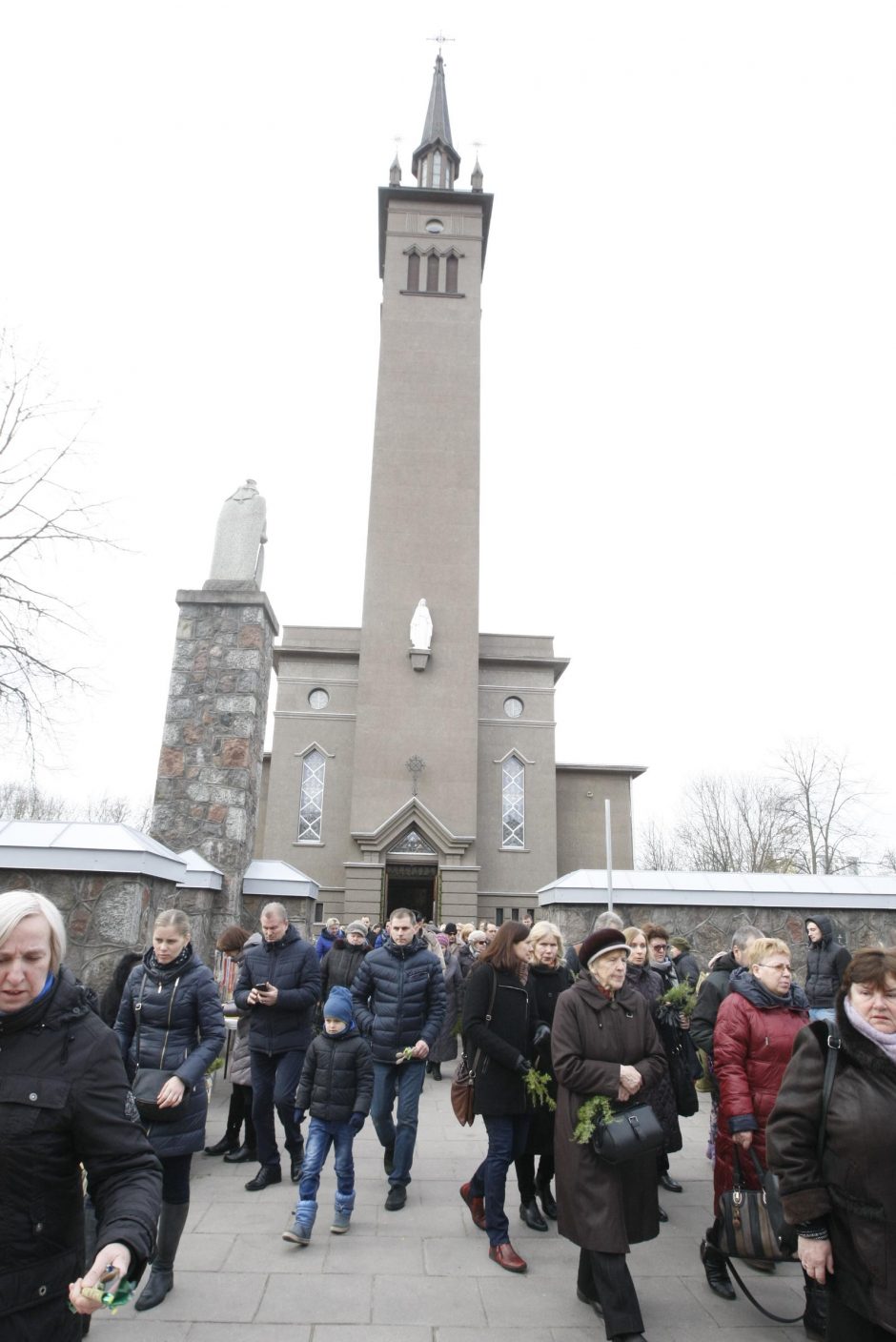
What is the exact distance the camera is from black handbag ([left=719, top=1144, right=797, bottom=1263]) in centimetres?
428

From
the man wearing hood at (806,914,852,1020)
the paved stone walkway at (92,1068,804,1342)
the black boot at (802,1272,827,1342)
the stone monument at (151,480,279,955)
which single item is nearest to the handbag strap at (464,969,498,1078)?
the paved stone walkway at (92,1068,804,1342)

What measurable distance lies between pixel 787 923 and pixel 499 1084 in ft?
26.4

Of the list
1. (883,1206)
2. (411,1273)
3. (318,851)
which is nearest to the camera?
(883,1206)

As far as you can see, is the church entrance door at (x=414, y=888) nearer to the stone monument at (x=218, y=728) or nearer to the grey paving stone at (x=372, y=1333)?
the stone monument at (x=218, y=728)

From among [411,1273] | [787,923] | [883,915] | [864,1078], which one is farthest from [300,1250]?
[883,915]

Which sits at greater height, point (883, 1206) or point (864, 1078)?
point (864, 1078)

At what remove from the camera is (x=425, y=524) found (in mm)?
27031

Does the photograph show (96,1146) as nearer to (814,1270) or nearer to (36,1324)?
(36,1324)

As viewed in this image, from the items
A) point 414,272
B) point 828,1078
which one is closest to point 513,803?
point 414,272

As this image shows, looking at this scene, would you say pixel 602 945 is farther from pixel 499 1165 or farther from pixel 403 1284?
pixel 403 1284

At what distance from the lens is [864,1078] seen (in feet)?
10.1

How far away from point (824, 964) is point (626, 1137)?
5286 millimetres

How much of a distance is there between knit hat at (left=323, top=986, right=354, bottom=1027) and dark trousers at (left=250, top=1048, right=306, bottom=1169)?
98 centimetres

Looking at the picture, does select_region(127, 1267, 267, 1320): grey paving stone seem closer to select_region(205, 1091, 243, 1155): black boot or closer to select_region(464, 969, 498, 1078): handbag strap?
select_region(464, 969, 498, 1078): handbag strap
